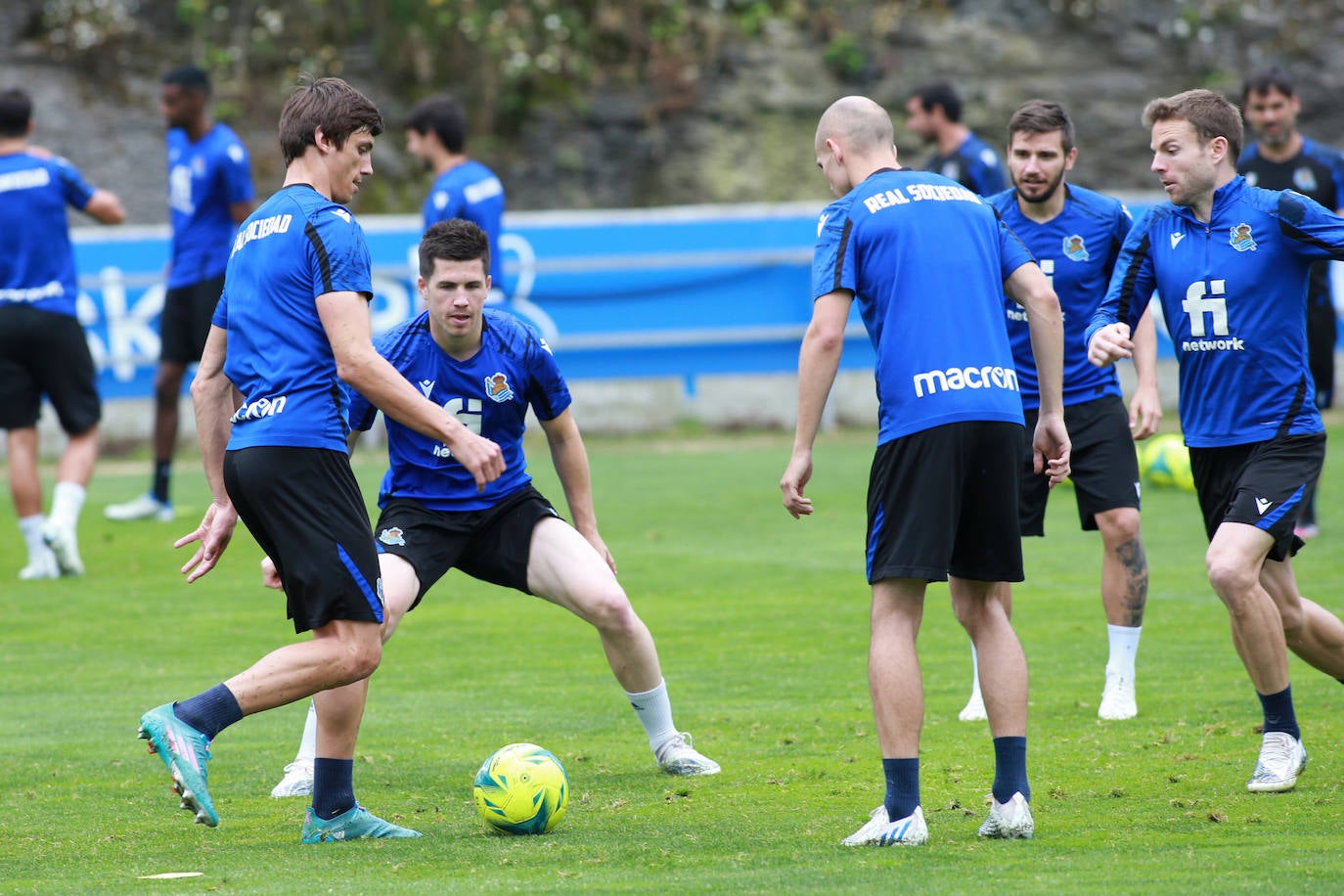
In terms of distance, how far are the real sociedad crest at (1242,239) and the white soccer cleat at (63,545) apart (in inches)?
288

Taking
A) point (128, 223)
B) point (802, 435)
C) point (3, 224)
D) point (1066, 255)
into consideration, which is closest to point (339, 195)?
point (802, 435)

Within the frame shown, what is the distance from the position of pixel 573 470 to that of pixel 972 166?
4122mm

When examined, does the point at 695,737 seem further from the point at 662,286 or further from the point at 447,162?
the point at 662,286

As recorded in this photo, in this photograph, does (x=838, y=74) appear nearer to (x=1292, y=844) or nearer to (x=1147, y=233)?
(x=1147, y=233)

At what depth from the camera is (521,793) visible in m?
5.14

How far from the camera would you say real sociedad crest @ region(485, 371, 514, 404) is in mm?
6125

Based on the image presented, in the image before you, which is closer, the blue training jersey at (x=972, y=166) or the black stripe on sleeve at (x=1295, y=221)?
the black stripe on sleeve at (x=1295, y=221)

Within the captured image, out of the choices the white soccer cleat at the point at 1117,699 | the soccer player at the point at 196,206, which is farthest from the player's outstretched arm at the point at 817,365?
the soccer player at the point at 196,206

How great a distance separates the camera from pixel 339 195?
201 inches

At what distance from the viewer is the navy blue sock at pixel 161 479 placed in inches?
487

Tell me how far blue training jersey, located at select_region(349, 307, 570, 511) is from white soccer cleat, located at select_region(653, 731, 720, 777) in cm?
105

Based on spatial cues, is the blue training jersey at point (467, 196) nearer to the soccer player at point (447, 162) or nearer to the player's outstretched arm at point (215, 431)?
the soccer player at point (447, 162)

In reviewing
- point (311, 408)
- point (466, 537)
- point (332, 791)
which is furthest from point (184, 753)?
point (466, 537)

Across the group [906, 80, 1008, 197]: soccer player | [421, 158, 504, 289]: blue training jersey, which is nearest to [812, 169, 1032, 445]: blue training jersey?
[906, 80, 1008, 197]: soccer player
